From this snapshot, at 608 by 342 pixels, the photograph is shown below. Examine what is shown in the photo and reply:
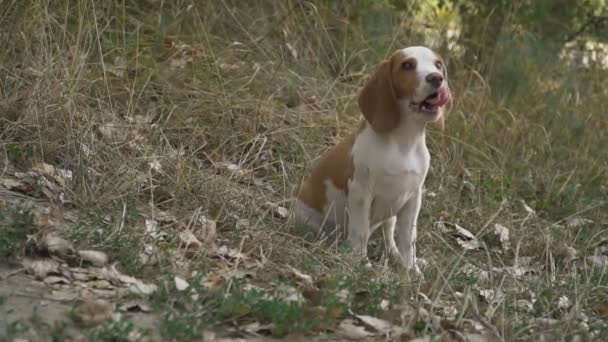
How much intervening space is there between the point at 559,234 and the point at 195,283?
2808 millimetres

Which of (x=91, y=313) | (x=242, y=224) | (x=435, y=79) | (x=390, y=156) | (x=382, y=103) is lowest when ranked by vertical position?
(x=242, y=224)

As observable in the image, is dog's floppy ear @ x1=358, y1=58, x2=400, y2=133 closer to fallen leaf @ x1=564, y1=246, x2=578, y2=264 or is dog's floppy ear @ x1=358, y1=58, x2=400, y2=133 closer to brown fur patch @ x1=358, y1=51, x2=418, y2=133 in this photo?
brown fur patch @ x1=358, y1=51, x2=418, y2=133

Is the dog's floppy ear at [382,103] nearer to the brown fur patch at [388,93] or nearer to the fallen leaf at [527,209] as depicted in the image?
the brown fur patch at [388,93]

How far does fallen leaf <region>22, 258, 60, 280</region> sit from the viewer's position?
3699 mm

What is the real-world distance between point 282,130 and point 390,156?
1.55 m

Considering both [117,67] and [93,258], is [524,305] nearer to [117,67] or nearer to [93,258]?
[93,258]

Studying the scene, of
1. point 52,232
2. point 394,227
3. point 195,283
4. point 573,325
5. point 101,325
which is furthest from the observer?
point 394,227

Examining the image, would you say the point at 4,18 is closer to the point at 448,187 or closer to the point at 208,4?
the point at 208,4

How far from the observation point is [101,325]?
3.23 meters

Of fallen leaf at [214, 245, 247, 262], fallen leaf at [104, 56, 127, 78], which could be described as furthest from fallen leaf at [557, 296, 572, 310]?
fallen leaf at [104, 56, 127, 78]

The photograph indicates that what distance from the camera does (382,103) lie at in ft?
15.0

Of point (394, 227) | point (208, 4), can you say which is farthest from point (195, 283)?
point (208, 4)

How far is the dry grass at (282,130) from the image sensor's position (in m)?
4.51

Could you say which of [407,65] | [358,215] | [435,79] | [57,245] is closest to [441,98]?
[435,79]
